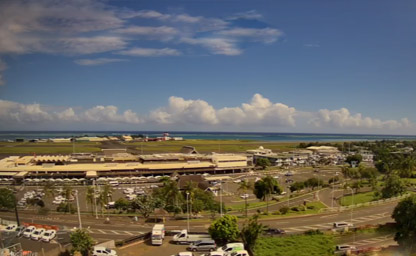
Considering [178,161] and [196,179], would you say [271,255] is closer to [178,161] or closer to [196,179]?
[196,179]

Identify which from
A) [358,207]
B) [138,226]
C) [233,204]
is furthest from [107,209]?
[358,207]

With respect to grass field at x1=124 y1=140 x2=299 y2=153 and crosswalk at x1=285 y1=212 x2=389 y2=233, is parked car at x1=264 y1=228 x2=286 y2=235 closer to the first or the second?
crosswalk at x1=285 y1=212 x2=389 y2=233

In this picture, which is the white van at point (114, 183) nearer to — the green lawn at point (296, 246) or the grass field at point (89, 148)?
the green lawn at point (296, 246)

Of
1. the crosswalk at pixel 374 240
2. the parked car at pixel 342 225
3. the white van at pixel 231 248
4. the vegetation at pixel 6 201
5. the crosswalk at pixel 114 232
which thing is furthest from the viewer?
the vegetation at pixel 6 201

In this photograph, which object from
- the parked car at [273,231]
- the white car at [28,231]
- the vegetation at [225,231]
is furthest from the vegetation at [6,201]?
the parked car at [273,231]

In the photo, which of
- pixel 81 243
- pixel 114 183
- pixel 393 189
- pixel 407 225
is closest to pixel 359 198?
pixel 393 189

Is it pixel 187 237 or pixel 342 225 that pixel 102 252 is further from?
pixel 342 225
